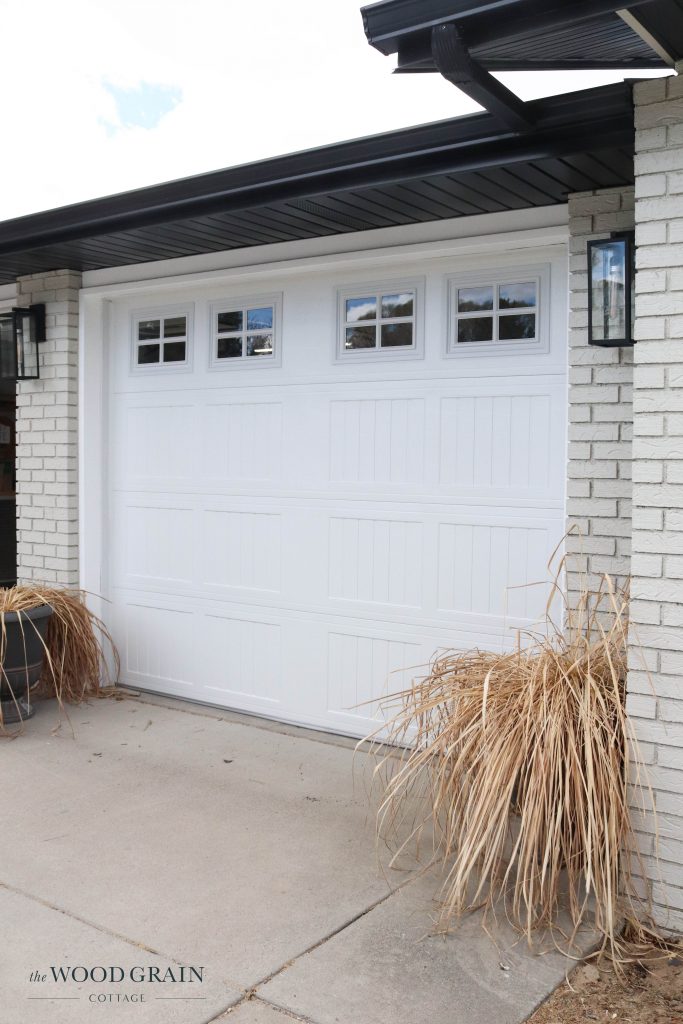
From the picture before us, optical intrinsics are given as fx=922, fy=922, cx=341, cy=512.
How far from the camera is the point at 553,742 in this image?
2684 mm

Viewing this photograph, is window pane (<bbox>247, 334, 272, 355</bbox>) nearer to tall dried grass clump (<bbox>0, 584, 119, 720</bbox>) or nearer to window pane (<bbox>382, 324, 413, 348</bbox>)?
window pane (<bbox>382, 324, 413, 348</bbox>)

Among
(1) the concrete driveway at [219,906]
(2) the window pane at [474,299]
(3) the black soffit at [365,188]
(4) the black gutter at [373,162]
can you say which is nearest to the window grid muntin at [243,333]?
(3) the black soffit at [365,188]

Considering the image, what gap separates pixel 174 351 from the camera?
548 cm

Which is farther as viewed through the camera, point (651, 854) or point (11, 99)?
point (11, 99)

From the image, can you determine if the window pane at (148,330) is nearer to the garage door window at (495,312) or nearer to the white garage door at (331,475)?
the white garage door at (331,475)

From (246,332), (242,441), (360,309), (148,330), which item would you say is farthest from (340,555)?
(148,330)

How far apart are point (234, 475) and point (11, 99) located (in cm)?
988

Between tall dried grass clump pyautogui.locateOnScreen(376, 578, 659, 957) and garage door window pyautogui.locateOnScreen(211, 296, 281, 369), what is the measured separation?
2.55 meters

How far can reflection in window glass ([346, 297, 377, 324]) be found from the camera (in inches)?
183

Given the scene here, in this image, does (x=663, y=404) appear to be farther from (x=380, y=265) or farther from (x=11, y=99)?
(x=11, y=99)

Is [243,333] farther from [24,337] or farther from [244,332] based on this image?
[24,337]

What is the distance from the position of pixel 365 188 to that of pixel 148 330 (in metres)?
2.24

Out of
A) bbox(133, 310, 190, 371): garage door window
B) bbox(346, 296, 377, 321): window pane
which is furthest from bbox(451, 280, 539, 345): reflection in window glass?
bbox(133, 310, 190, 371): garage door window

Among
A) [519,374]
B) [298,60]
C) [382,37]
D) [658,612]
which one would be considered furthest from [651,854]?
[298,60]
